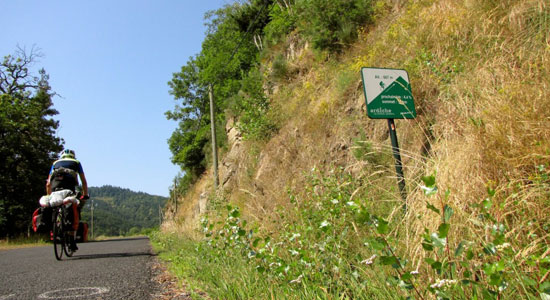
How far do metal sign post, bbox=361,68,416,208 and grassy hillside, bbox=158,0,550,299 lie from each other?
0.44 meters

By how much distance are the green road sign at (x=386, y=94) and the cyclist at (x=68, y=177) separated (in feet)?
19.1

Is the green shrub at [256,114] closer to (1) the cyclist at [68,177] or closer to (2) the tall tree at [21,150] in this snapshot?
(1) the cyclist at [68,177]

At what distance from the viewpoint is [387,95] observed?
12.7ft

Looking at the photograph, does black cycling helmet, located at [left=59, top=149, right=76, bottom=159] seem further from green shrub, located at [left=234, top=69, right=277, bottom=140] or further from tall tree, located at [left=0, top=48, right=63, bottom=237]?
tall tree, located at [left=0, top=48, right=63, bottom=237]

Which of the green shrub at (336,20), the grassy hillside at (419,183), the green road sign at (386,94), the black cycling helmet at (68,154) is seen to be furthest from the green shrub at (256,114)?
the green road sign at (386,94)

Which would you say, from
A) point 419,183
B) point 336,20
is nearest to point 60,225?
point 419,183

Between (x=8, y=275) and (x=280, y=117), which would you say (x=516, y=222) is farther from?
(x=280, y=117)

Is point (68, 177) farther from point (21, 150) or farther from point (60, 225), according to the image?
point (21, 150)

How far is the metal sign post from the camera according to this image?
3789mm

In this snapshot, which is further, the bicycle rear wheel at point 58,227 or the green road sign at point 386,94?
the bicycle rear wheel at point 58,227

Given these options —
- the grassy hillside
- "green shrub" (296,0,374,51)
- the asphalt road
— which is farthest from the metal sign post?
"green shrub" (296,0,374,51)

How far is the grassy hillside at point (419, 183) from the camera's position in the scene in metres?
1.73

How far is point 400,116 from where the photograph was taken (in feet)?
12.7

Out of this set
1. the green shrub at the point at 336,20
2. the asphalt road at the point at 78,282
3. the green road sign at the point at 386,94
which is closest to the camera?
the asphalt road at the point at 78,282
